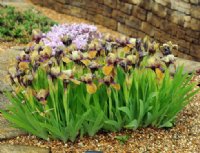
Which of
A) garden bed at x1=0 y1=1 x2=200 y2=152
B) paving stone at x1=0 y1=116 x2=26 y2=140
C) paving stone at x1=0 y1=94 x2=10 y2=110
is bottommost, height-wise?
→ paving stone at x1=0 y1=94 x2=10 y2=110

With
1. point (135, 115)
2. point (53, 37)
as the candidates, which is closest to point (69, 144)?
point (135, 115)

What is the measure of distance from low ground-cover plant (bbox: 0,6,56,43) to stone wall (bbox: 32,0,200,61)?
1429mm

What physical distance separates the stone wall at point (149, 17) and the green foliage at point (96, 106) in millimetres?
3788

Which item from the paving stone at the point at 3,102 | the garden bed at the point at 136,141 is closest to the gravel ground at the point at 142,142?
the garden bed at the point at 136,141

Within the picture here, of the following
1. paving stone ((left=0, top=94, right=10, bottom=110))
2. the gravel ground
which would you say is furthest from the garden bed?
paving stone ((left=0, top=94, right=10, bottom=110))

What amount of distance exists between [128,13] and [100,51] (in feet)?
18.0

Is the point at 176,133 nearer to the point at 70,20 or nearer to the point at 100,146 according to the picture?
the point at 100,146

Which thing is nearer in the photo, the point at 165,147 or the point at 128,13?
the point at 165,147

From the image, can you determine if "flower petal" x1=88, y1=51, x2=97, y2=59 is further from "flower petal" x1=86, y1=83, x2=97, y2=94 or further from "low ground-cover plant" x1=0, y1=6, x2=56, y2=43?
"low ground-cover plant" x1=0, y1=6, x2=56, y2=43

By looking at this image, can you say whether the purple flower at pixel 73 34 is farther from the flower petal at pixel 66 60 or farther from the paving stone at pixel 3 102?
the flower petal at pixel 66 60

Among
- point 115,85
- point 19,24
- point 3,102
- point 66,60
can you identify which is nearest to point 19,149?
point 66,60

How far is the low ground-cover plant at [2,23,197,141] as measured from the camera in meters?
3.79

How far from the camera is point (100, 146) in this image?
392 centimetres

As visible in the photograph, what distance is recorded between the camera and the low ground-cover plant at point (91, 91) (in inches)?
149
